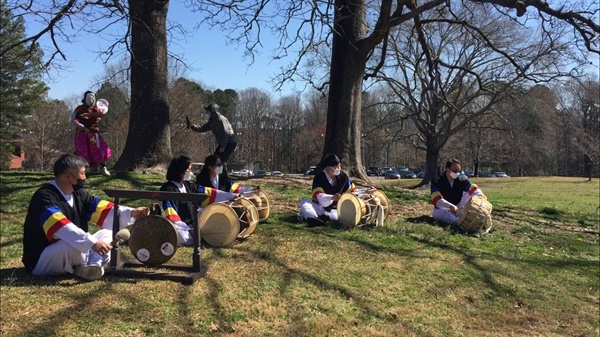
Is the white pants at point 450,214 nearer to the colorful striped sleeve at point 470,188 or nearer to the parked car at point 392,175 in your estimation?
the colorful striped sleeve at point 470,188

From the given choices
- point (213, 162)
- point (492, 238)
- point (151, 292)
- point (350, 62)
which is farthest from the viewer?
point (350, 62)

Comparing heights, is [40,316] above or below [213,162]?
below

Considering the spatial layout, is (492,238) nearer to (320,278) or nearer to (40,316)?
(320,278)

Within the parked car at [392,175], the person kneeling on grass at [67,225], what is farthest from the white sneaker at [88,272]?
the parked car at [392,175]

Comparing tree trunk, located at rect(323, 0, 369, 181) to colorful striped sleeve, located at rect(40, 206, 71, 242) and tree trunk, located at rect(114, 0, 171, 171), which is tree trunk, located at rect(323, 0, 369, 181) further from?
colorful striped sleeve, located at rect(40, 206, 71, 242)

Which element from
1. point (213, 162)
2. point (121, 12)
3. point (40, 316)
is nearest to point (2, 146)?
point (121, 12)

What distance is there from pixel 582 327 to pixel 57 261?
5.83 metres

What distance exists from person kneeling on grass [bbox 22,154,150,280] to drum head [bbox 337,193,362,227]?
149 inches

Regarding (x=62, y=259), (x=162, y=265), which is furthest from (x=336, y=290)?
(x=62, y=259)

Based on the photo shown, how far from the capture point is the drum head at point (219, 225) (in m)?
6.71

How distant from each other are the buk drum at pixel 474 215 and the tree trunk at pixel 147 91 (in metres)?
7.70

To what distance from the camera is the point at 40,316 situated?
13.9ft

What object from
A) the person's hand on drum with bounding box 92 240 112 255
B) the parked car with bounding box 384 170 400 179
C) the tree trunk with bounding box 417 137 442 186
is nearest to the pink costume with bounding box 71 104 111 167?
the person's hand on drum with bounding box 92 240 112 255

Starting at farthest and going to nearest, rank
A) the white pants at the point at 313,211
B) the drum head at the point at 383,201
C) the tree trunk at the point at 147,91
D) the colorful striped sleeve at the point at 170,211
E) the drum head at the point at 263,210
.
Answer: the tree trunk at the point at 147,91, the drum head at the point at 383,201, the white pants at the point at 313,211, the drum head at the point at 263,210, the colorful striped sleeve at the point at 170,211
